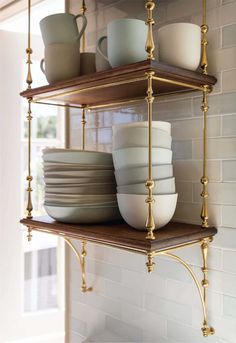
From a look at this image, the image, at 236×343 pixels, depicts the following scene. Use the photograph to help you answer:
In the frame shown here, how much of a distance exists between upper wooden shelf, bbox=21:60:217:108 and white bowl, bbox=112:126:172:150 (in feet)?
0.36

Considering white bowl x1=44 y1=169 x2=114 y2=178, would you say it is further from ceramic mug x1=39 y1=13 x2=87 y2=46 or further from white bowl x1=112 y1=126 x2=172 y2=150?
ceramic mug x1=39 y1=13 x2=87 y2=46

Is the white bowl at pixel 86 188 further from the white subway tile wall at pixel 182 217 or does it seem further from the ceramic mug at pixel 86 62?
the ceramic mug at pixel 86 62

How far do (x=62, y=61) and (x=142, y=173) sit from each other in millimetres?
394

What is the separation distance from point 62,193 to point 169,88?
386mm

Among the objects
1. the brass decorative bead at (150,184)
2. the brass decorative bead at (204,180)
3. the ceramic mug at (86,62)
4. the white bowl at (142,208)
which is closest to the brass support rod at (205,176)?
the brass decorative bead at (204,180)

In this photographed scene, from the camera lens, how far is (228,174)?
1005 millimetres

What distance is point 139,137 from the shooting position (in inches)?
37.8

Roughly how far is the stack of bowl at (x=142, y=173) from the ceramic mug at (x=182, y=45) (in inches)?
5.9

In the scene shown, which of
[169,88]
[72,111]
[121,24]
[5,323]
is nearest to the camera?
[121,24]

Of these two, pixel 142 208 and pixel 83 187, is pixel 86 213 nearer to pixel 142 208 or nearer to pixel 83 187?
pixel 83 187

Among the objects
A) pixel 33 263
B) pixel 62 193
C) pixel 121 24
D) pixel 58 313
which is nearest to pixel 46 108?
pixel 33 263

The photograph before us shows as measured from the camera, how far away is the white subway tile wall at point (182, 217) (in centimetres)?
101

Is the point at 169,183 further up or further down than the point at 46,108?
further down

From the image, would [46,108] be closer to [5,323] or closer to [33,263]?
[33,263]
